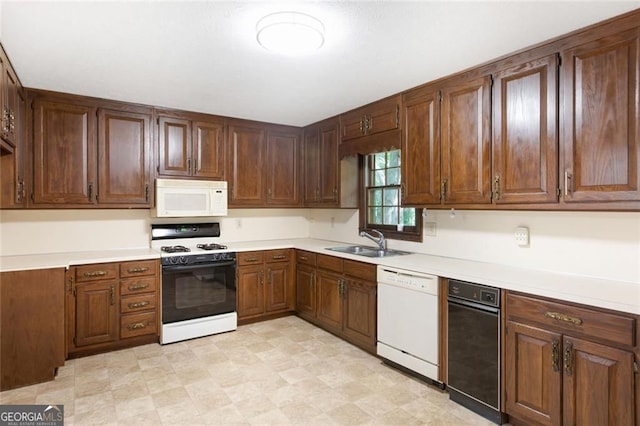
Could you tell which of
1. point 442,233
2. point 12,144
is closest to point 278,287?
point 442,233

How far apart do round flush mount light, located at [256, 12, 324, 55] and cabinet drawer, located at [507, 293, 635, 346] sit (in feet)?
6.19

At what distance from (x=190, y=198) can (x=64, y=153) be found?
1.17 m

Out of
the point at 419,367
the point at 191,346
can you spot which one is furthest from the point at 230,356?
the point at 419,367

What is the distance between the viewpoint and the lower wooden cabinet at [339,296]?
10.5 ft

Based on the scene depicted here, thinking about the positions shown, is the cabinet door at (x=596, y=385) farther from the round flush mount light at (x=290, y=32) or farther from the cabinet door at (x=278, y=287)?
the cabinet door at (x=278, y=287)

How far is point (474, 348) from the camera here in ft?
7.70

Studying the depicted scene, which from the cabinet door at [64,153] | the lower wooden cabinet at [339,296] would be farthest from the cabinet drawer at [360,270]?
the cabinet door at [64,153]

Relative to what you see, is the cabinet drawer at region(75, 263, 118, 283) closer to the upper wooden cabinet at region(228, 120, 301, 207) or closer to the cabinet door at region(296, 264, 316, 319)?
the upper wooden cabinet at region(228, 120, 301, 207)

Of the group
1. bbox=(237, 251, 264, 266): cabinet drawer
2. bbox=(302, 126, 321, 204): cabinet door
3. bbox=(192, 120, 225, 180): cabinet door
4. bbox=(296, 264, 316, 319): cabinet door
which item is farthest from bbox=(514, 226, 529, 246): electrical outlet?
bbox=(192, 120, 225, 180): cabinet door

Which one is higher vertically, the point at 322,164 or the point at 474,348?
the point at 322,164

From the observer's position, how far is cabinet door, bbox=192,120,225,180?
395 cm

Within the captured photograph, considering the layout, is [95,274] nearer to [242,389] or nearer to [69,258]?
[69,258]

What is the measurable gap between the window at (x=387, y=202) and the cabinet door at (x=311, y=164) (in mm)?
633

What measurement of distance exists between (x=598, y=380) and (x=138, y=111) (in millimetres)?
4125
